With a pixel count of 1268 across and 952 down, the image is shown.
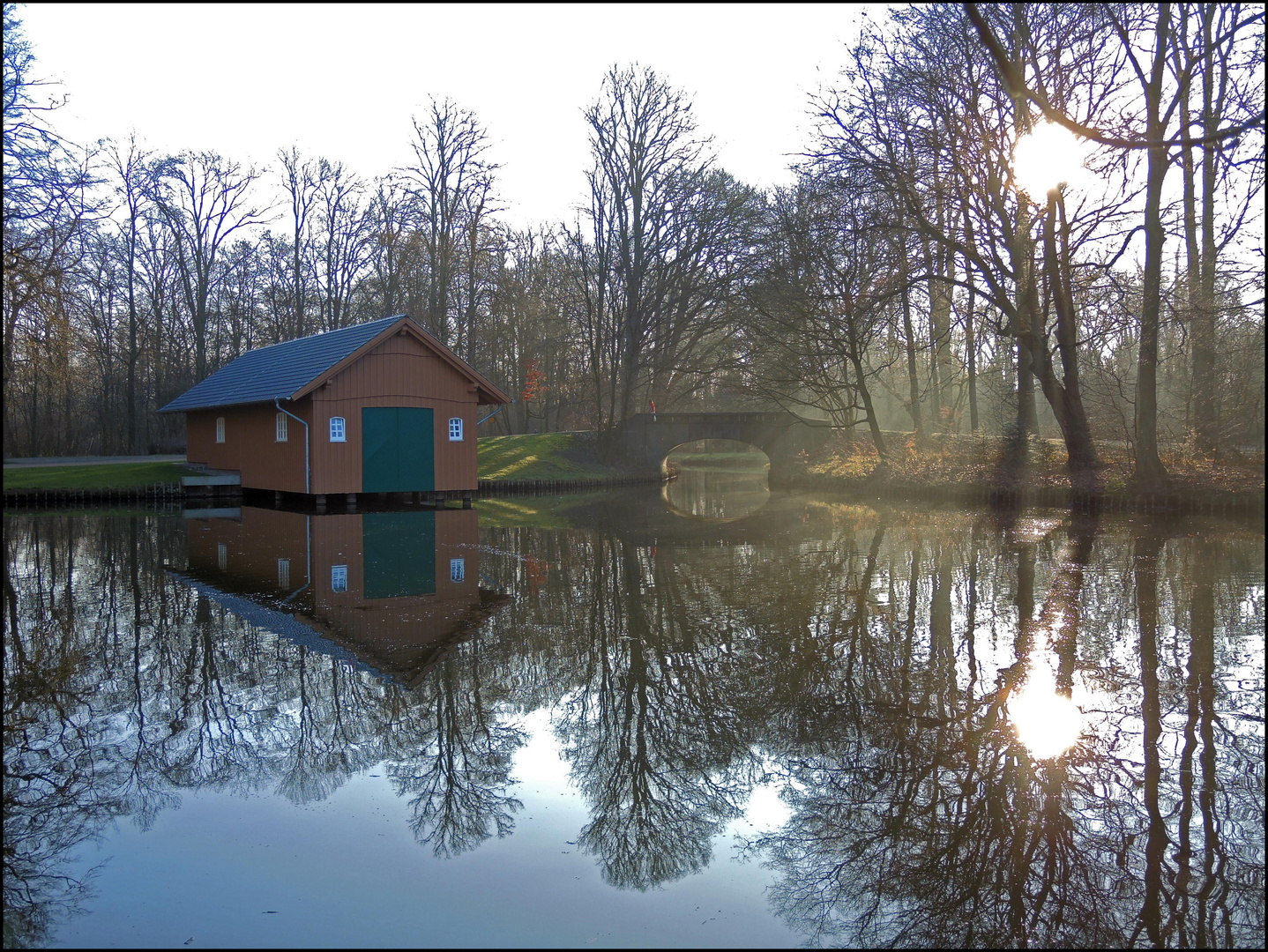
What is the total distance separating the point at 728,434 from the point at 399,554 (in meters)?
20.0

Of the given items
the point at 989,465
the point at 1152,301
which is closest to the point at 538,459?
the point at 989,465

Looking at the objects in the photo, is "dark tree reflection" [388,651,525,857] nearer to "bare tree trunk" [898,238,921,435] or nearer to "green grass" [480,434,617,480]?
"bare tree trunk" [898,238,921,435]

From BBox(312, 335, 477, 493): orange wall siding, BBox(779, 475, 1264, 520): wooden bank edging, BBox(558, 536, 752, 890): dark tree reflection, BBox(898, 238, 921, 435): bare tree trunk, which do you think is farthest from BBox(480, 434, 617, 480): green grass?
BBox(558, 536, 752, 890): dark tree reflection

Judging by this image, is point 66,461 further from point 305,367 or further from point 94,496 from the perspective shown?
point 305,367

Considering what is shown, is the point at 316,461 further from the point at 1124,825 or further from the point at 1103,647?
the point at 1124,825

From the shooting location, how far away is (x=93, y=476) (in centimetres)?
2627

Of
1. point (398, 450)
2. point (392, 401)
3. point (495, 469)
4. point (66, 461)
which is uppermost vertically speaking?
point (392, 401)

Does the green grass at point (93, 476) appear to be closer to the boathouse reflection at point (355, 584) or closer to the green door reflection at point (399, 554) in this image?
the boathouse reflection at point (355, 584)

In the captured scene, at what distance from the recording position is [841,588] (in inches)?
400

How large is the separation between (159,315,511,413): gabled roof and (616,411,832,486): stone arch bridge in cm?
935

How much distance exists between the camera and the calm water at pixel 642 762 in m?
3.71

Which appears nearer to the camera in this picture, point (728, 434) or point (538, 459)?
point (728, 434)

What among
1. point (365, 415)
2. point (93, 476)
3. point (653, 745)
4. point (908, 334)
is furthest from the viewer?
point (93, 476)

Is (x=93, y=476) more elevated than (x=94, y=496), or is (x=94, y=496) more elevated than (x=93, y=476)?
(x=93, y=476)
